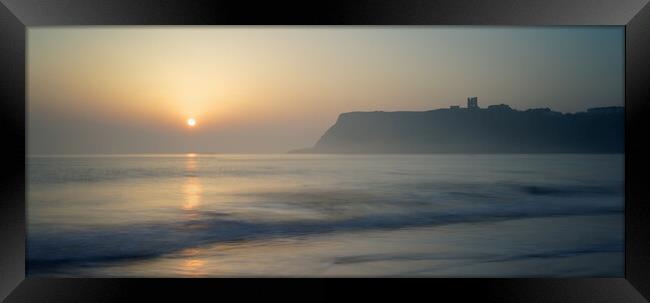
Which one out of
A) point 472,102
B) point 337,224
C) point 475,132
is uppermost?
point 472,102

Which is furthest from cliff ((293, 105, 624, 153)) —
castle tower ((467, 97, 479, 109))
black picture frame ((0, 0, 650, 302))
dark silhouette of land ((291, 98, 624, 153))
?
black picture frame ((0, 0, 650, 302))

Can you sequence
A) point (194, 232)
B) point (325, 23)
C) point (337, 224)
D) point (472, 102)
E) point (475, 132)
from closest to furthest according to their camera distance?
point (325, 23), point (194, 232), point (337, 224), point (472, 102), point (475, 132)

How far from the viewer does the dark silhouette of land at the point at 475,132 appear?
11.6 meters

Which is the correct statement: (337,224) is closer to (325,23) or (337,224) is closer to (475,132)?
(325,23)

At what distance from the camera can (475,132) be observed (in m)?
14.3

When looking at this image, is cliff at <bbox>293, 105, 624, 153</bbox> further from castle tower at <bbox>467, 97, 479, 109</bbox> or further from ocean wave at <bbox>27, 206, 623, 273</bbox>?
ocean wave at <bbox>27, 206, 623, 273</bbox>

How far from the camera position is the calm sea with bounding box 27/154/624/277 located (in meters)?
4.39

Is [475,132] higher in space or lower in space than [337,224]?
higher

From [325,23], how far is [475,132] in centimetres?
1262

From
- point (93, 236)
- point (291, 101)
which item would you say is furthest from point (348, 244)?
point (291, 101)

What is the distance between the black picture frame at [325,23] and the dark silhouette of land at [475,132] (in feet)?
26.6

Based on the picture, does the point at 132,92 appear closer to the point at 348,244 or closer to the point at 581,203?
the point at 348,244

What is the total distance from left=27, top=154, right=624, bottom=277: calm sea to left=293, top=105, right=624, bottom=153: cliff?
102cm

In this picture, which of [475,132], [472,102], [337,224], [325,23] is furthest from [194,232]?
[475,132]
